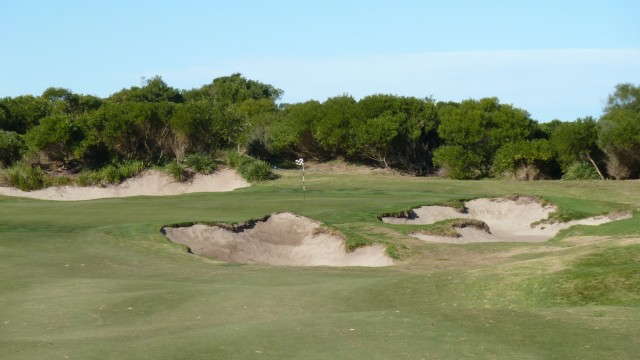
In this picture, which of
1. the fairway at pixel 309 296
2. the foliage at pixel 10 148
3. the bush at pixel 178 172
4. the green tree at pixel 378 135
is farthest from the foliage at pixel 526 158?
the foliage at pixel 10 148

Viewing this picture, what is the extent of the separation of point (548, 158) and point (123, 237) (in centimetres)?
4361

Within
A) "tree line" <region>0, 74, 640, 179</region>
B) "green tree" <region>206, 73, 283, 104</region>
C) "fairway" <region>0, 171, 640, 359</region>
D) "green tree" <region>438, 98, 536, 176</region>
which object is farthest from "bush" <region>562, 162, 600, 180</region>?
"green tree" <region>206, 73, 283, 104</region>

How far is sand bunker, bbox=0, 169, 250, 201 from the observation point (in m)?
66.5

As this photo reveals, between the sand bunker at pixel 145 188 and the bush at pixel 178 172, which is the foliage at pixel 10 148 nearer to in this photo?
the sand bunker at pixel 145 188

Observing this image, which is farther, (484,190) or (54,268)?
(484,190)

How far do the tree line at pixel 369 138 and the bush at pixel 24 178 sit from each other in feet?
15.2

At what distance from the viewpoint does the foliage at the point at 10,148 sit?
7312cm

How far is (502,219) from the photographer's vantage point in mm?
47750

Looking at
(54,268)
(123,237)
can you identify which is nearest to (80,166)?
(123,237)

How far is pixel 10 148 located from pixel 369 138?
28.8 meters

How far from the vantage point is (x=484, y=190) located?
53.3 meters

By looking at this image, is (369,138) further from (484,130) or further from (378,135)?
(484,130)

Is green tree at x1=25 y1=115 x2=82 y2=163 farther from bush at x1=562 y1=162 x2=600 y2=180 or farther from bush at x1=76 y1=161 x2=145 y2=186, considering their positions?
bush at x1=562 y1=162 x2=600 y2=180

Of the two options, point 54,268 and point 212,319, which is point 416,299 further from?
point 54,268
